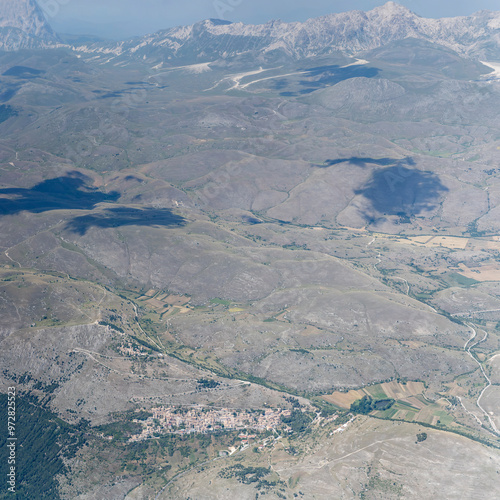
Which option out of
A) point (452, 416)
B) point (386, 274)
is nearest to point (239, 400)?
point (452, 416)

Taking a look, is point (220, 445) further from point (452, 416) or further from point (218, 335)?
point (452, 416)

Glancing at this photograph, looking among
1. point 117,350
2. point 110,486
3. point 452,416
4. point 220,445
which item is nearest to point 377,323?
point 452,416

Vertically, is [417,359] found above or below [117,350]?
below

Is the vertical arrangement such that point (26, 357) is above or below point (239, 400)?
above

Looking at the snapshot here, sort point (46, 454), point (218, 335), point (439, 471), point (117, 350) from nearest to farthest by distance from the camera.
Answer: point (439, 471), point (46, 454), point (117, 350), point (218, 335)

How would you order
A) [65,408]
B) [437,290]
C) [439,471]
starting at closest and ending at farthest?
[439,471], [65,408], [437,290]

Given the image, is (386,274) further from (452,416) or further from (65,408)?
(65,408)

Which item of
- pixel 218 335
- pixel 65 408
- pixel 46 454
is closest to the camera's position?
pixel 46 454

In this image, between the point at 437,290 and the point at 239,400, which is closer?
the point at 239,400

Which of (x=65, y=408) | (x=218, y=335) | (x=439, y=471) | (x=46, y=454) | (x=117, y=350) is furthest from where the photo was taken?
(x=218, y=335)
